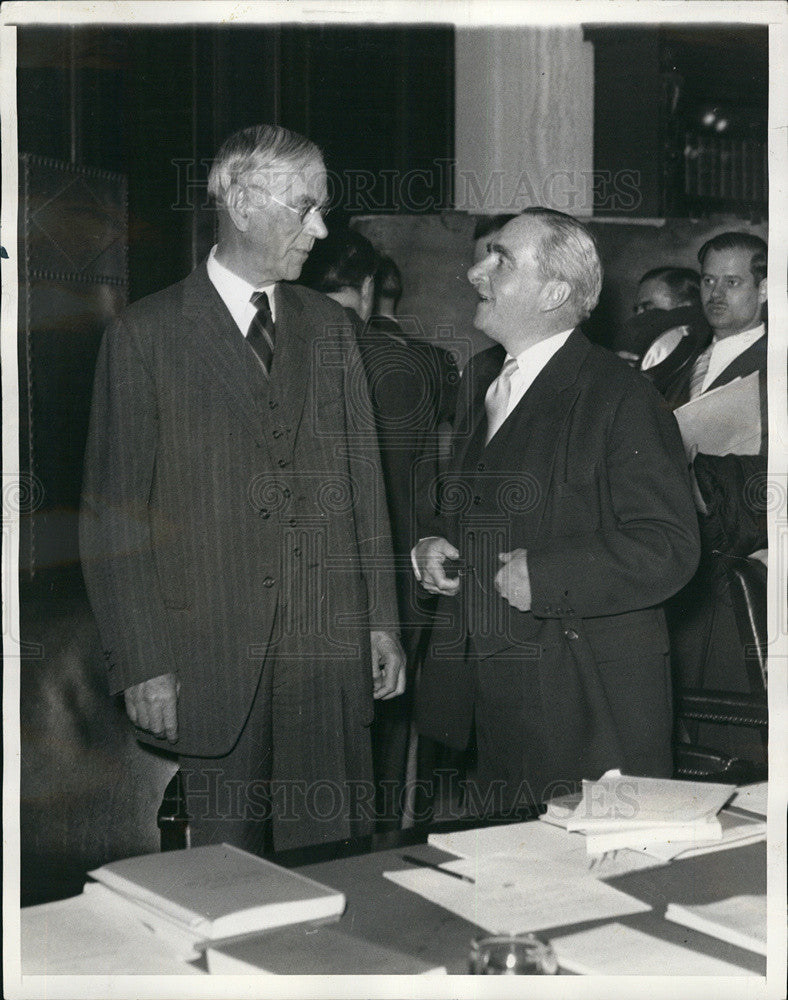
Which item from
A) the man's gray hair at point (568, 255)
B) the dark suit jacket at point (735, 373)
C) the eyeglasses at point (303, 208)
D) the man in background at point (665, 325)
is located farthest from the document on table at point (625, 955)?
the man in background at point (665, 325)

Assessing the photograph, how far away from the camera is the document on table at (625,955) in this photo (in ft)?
4.56

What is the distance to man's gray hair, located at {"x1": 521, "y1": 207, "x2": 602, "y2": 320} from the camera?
2.56 m

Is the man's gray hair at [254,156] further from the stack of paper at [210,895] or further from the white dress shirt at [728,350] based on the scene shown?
the stack of paper at [210,895]

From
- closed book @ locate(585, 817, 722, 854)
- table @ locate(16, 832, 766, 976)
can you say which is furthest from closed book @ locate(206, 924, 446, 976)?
closed book @ locate(585, 817, 722, 854)

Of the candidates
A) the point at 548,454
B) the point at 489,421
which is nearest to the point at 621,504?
the point at 548,454

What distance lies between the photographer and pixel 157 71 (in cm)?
248

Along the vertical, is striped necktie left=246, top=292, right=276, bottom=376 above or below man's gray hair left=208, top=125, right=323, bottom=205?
below

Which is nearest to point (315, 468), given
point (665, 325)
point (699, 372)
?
point (699, 372)

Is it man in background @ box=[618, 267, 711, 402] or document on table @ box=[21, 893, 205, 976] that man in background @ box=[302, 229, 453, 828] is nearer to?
man in background @ box=[618, 267, 711, 402]

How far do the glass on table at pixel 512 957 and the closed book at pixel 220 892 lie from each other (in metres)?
0.21

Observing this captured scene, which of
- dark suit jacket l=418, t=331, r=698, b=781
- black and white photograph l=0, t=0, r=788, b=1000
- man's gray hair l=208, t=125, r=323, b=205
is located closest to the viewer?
black and white photograph l=0, t=0, r=788, b=1000

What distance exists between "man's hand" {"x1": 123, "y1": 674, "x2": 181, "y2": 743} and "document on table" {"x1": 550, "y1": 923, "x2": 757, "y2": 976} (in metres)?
1.24

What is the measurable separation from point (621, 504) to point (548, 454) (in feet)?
0.68

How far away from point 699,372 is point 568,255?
2.98ft
